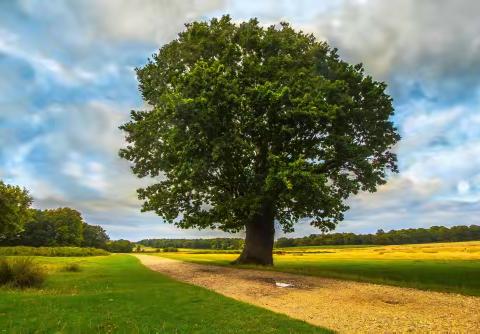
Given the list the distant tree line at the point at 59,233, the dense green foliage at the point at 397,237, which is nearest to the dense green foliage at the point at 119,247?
the distant tree line at the point at 59,233

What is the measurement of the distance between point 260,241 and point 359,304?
18778mm

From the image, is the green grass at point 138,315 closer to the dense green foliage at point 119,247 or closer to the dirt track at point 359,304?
the dirt track at point 359,304

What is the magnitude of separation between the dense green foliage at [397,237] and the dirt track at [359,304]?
132090 mm

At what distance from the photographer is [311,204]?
29047mm

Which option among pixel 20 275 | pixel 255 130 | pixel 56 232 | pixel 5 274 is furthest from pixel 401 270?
pixel 56 232

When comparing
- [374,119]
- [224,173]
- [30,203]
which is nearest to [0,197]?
[30,203]

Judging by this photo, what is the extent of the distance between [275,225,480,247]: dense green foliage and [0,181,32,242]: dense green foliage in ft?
335

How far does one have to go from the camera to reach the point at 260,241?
34.9m

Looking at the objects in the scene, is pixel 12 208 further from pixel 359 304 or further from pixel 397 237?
pixel 397 237

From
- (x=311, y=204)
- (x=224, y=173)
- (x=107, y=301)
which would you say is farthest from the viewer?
(x=224, y=173)

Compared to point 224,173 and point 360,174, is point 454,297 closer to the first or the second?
point 360,174

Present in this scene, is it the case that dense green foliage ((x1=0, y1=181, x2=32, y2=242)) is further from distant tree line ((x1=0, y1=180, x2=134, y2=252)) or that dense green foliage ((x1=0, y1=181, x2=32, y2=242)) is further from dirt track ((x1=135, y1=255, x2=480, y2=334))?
dirt track ((x1=135, y1=255, x2=480, y2=334))

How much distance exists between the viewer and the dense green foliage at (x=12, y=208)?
60.3 meters

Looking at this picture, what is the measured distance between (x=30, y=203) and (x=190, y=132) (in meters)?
51.4
